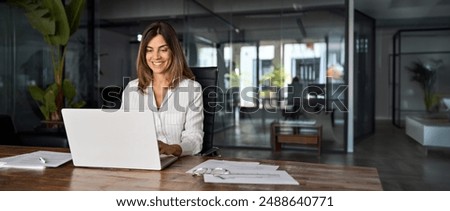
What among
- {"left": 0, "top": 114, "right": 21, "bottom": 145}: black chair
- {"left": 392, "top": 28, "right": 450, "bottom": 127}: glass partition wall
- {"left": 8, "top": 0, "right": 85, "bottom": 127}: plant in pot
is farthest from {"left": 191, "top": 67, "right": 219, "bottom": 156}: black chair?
{"left": 392, "top": 28, "right": 450, "bottom": 127}: glass partition wall

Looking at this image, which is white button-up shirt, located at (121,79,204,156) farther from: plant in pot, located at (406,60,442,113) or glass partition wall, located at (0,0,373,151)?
plant in pot, located at (406,60,442,113)

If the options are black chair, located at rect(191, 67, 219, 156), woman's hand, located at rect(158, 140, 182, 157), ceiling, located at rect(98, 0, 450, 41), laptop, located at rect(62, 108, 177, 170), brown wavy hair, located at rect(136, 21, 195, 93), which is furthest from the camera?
ceiling, located at rect(98, 0, 450, 41)

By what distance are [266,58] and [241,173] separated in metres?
4.79

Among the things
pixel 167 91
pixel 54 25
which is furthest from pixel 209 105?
pixel 54 25

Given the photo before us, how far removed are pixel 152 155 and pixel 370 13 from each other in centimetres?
640

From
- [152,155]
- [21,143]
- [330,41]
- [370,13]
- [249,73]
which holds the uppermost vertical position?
[370,13]

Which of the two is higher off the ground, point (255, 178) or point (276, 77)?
point (276, 77)

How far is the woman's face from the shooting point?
1.84 metres

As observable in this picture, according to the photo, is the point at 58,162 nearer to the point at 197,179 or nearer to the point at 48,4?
the point at 197,179

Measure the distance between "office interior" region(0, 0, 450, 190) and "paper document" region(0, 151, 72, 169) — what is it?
3.59 metres

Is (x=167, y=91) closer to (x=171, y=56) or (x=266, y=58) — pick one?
(x=171, y=56)

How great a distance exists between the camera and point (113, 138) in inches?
47.5

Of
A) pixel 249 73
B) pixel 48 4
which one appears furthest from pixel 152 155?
pixel 249 73
